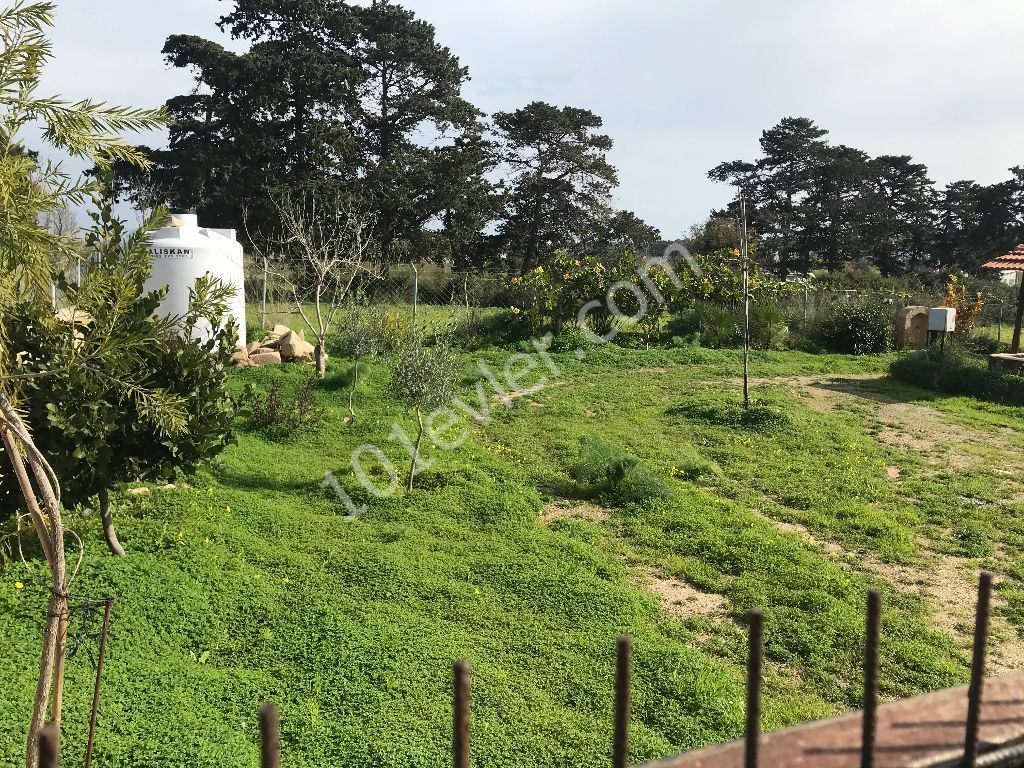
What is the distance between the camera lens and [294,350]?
13.6 meters

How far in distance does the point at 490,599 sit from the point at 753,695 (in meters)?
4.88

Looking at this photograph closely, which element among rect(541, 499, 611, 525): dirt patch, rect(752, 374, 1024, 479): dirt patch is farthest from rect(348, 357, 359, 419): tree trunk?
rect(752, 374, 1024, 479): dirt patch

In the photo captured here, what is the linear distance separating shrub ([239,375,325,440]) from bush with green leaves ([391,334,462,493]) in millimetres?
1978

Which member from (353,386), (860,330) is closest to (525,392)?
(353,386)

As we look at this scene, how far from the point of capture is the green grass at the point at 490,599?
445cm

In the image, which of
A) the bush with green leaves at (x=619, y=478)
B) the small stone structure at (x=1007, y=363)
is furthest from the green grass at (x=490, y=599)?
the small stone structure at (x=1007, y=363)

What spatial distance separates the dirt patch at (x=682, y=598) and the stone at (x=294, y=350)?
8701mm

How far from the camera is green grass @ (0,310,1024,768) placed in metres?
4.45

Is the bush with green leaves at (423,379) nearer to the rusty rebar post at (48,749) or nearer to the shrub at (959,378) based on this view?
the rusty rebar post at (48,749)

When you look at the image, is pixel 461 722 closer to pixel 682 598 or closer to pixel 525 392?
pixel 682 598

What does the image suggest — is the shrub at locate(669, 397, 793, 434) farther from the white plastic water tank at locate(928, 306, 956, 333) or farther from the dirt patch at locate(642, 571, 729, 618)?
the white plastic water tank at locate(928, 306, 956, 333)

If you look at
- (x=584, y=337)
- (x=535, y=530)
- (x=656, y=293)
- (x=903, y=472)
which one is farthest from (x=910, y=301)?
(x=535, y=530)

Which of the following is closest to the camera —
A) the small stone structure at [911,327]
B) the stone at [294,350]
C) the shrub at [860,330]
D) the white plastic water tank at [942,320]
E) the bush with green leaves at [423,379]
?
the bush with green leaves at [423,379]

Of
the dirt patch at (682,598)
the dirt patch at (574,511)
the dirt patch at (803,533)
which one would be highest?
the dirt patch at (574,511)
